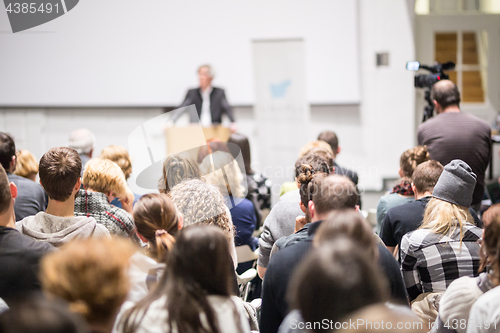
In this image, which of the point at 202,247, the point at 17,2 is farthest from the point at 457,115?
the point at 17,2

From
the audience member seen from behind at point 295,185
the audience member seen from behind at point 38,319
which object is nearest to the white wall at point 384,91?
the audience member seen from behind at point 295,185

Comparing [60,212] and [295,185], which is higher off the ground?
[60,212]

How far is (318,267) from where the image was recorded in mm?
802

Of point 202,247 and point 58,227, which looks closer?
point 202,247

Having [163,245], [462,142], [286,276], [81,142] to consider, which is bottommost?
[286,276]

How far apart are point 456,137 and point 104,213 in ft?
7.22

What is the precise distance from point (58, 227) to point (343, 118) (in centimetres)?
411

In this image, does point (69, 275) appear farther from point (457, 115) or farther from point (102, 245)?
point (457, 115)

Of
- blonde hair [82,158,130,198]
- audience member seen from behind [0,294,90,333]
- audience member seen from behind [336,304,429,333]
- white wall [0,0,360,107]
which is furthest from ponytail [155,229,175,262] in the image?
white wall [0,0,360,107]

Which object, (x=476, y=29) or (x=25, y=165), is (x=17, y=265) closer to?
(x=25, y=165)

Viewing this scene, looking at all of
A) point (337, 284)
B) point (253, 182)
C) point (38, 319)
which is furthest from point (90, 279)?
point (253, 182)

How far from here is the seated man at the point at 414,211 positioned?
187cm

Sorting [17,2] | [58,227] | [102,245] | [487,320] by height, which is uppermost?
[17,2]

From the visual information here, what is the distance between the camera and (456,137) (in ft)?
8.71
